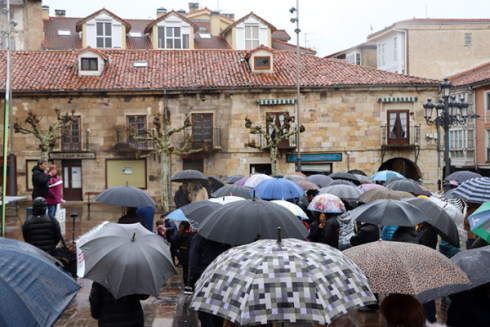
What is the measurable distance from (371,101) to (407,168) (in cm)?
532

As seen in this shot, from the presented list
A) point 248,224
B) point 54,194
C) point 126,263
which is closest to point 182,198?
point 54,194

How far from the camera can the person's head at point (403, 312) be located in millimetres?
3766

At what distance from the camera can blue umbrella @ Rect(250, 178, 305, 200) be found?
10406mm

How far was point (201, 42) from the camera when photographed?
4106 centimetres

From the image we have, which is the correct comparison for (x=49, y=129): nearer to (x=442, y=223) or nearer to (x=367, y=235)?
(x=367, y=235)

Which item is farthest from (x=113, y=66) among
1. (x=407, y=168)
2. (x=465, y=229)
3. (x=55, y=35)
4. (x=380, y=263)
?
(x=380, y=263)

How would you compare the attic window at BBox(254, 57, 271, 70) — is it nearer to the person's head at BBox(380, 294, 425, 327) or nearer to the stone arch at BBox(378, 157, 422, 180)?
the stone arch at BBox(378, 157, 422, 180)

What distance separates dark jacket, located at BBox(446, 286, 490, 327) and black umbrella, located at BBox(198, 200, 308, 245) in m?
1.76

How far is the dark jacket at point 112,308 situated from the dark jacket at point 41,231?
139 inches

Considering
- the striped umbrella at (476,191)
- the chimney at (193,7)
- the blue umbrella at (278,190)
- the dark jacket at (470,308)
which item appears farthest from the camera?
the chimney at (193,7)

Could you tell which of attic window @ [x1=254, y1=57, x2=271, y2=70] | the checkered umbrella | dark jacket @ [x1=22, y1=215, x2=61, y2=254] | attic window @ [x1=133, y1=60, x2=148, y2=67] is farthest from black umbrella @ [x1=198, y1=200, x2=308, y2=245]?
attic window @ [x1=133, y1=60, x2=148, y2=67]

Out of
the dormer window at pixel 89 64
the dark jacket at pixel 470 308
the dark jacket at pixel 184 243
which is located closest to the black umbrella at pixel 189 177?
the dark jacket at pixel 184 243

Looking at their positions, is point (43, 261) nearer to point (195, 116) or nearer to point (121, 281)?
point (121, 281)

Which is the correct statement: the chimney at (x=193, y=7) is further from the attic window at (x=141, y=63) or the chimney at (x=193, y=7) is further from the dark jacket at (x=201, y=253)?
the dark jacket at (x=201, y=253)
